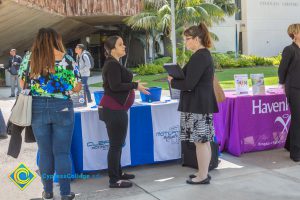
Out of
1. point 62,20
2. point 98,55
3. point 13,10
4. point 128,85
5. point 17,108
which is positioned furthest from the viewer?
point 98,55

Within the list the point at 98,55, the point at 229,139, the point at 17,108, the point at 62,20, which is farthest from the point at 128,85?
the point at 98,55

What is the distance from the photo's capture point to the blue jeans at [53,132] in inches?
157

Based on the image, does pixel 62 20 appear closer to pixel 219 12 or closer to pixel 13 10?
pixel 13 10

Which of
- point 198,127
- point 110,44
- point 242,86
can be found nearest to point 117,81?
point 110,44

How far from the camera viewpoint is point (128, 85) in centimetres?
457

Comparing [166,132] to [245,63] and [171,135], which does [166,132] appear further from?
[245,63]

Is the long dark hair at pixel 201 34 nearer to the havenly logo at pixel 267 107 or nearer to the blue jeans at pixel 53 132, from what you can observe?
the blue jeans at pixel 53 132

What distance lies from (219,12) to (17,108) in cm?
1757

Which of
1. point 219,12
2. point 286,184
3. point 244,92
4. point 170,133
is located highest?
point 219,12

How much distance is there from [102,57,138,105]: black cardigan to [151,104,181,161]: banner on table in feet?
3.19

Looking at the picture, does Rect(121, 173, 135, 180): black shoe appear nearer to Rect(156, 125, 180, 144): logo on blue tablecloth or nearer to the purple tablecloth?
Rect(156, 125, 180, 144): logo on blue tablecloth

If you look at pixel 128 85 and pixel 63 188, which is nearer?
pixel 63 188

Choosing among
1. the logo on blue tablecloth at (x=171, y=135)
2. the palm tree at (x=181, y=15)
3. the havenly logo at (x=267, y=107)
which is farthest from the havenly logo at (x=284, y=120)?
the palm tree at (x=181, y=15)

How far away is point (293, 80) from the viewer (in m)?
5.71
